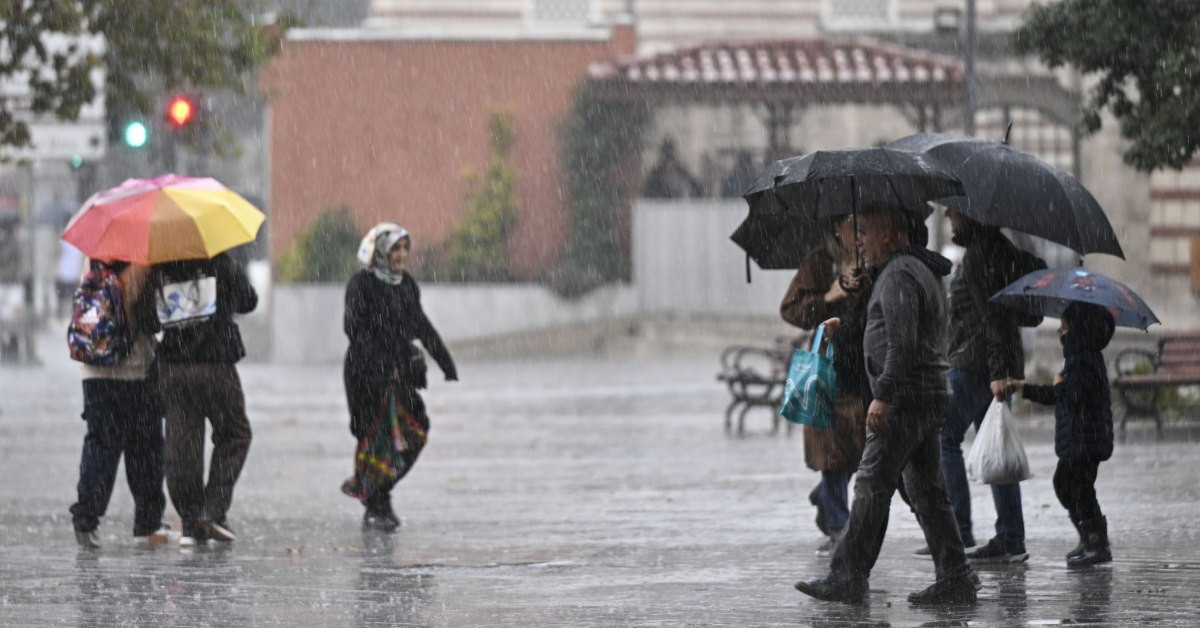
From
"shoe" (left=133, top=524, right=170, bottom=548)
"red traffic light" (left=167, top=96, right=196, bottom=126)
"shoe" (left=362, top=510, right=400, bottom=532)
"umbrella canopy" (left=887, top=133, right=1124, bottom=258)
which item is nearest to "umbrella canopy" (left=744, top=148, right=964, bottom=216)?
"umbrella canopy" (left=887, top=133, right=1124, bottom=258)

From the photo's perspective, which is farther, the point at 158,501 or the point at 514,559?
the point at 158,501

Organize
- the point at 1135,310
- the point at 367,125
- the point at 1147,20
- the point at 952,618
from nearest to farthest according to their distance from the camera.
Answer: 1. the point at 952,618
2. the point at 1135,310
3. the point at 1147,20
4. the point at 367,125

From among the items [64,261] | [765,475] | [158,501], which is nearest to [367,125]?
[64,261]

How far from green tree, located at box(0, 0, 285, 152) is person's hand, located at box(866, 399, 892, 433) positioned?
35.2 ft

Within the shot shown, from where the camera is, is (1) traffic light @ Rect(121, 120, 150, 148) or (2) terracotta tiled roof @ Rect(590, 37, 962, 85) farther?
(2) terracotta tiled roof @ Rect(590, 37, 962, 85)

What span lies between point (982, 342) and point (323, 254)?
23.5 metres

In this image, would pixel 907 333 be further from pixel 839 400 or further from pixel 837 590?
pixel 839 400

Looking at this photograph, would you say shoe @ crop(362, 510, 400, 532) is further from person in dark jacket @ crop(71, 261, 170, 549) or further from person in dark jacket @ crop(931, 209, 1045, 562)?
person in dark jacket @ crop(931, 209, 1045, 562)

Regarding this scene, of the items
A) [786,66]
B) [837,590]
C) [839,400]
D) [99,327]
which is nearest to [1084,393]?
[839,400]

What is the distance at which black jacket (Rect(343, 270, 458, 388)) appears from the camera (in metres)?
13.1

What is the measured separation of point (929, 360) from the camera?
9266 millimetres

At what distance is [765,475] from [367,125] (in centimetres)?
1984

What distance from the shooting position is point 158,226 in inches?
470

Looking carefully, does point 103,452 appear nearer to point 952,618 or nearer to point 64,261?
point 952,618
